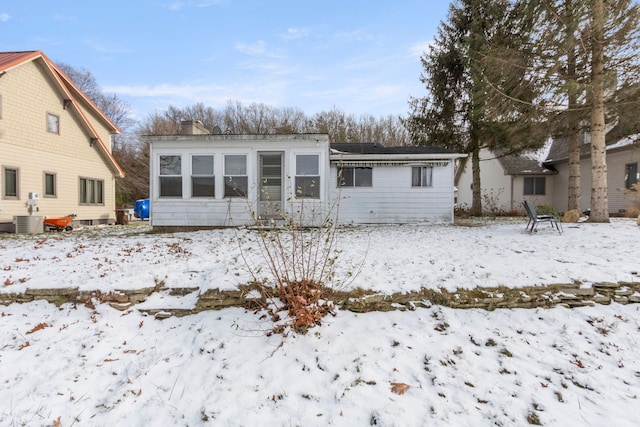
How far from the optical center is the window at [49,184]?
12556mm

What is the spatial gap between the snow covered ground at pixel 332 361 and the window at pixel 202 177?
18.3 ft

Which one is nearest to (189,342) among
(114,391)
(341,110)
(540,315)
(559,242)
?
(114,391)

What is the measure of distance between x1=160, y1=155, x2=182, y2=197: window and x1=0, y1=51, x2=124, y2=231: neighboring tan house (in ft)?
20.3

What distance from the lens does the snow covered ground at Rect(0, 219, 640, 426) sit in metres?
2.42

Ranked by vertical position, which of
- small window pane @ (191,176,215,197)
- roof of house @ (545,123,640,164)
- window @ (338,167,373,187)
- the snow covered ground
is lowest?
the snow covered ground

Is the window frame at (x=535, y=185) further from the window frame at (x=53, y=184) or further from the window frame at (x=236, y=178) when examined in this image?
the window frame at (x=53, y=184)

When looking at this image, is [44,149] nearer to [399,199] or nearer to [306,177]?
[306,177]

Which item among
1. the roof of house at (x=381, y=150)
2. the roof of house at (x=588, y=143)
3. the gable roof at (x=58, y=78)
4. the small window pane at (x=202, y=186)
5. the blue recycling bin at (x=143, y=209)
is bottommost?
the blue recycling bin at (x=143, y=209)

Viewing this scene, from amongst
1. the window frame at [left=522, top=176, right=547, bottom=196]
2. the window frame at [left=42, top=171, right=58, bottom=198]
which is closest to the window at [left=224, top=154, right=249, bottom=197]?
the window frame at [left=42, top=171, right=58, bottom=198]

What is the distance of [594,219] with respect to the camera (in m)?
9.14

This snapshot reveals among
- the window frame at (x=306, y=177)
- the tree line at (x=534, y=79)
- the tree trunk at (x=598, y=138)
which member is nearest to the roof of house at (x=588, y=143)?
the tree line at (x=534, y=79)

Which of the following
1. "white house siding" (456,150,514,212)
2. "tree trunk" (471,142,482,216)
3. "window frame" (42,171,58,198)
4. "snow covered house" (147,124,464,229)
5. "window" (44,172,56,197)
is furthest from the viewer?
"white house siding" (456,150,514,212)

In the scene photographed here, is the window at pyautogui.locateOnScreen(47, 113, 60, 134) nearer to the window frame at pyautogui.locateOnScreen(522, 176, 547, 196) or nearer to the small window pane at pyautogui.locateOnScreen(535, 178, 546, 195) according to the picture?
the window frame at pyautogui.locateOnScreen(522, 176, 547, 196)

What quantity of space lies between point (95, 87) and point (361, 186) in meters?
30.7
